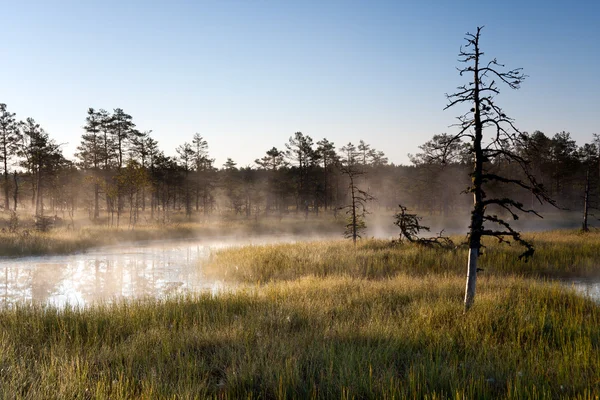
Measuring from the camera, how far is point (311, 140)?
6338 centimetres

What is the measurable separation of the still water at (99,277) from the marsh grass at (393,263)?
1593 mm

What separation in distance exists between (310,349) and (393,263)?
9698mm

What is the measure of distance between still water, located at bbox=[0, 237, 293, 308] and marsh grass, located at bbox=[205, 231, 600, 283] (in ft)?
5.23

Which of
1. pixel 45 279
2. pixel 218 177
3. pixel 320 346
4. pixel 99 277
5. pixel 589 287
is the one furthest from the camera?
pixel 218 177

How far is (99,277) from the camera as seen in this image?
1547 cm

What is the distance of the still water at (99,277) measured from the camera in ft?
39.3

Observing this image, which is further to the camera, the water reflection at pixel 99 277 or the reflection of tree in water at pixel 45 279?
the reflection of tree in water at pixel 45 279

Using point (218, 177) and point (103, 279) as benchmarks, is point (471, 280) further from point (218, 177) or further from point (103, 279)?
point (218, 177)

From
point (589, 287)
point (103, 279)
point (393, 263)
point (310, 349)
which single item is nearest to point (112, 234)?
point (103, 279)

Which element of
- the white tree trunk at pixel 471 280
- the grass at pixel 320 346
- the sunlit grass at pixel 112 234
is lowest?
the sunlit grass at pixel 112 234

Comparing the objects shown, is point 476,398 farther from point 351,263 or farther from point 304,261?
point 304,261

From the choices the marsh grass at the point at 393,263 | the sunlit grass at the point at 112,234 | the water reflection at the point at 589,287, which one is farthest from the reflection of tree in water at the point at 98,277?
the water reflection at the point at 589,287

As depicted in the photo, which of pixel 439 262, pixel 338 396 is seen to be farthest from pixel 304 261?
pixel 338 396

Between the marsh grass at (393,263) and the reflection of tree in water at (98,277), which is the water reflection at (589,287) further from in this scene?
the reflection of tree in water at (98,277)
